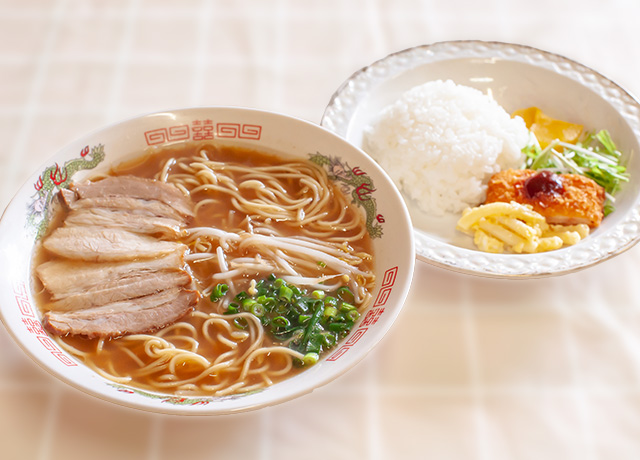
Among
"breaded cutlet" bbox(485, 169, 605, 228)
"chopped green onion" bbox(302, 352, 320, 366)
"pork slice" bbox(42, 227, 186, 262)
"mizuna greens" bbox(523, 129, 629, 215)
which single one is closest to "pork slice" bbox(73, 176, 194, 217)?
"pork slice" bbox(42, 227, 186, 262)

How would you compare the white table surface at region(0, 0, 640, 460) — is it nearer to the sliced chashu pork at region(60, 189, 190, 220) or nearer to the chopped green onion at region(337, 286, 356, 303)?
the chopped green onion at region(337, 286, 356, 303)

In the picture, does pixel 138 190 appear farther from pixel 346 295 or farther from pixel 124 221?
pixel 346 295

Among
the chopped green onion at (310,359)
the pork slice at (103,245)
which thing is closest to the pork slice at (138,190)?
the pork slice at (103,245)

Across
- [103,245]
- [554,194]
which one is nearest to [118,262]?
[103,245]

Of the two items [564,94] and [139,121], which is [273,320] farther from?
[564,94]

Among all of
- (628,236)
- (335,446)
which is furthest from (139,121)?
(628,236)
